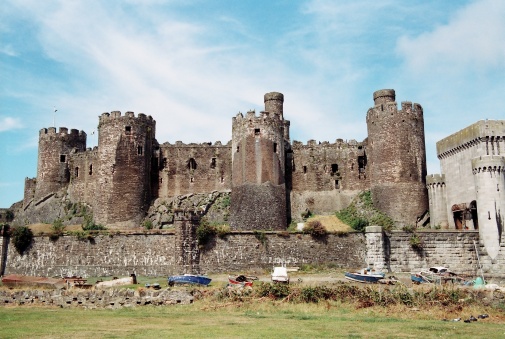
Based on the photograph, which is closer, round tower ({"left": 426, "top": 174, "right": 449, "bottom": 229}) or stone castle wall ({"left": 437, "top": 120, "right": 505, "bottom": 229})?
stone castle wall ({"left": 437, "top": 120, "right": 505, "bottom": 229})

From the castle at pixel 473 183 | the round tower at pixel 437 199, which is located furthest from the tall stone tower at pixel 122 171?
the castle at pixel 473 183

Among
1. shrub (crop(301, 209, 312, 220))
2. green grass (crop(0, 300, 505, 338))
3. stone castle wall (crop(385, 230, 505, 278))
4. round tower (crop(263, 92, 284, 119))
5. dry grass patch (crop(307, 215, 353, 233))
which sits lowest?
green grass (crop(0, 300, 505, 338))

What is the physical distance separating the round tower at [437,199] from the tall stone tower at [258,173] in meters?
11.5

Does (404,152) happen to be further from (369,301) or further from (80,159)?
(80,159)

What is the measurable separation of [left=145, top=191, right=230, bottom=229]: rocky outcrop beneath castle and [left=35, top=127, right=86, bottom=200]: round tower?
10.9 meters

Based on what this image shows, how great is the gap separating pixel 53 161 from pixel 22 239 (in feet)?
61.1

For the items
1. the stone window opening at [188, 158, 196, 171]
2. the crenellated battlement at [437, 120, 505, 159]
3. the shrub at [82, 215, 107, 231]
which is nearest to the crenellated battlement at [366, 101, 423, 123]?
the crenellated battlement at [437, 120, 505, 159]

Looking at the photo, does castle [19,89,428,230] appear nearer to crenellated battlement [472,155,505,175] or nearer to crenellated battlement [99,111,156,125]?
crenellated battlement [99,111,156,125]

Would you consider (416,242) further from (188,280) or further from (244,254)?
(188,280)

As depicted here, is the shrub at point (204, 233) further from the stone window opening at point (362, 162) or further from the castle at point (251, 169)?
the stone window opening at point (362, 162)

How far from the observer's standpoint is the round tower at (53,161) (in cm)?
5753

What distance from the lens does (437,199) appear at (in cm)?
4712

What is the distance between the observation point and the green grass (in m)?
18.7

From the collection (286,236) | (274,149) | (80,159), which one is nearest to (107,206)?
(80,159)
